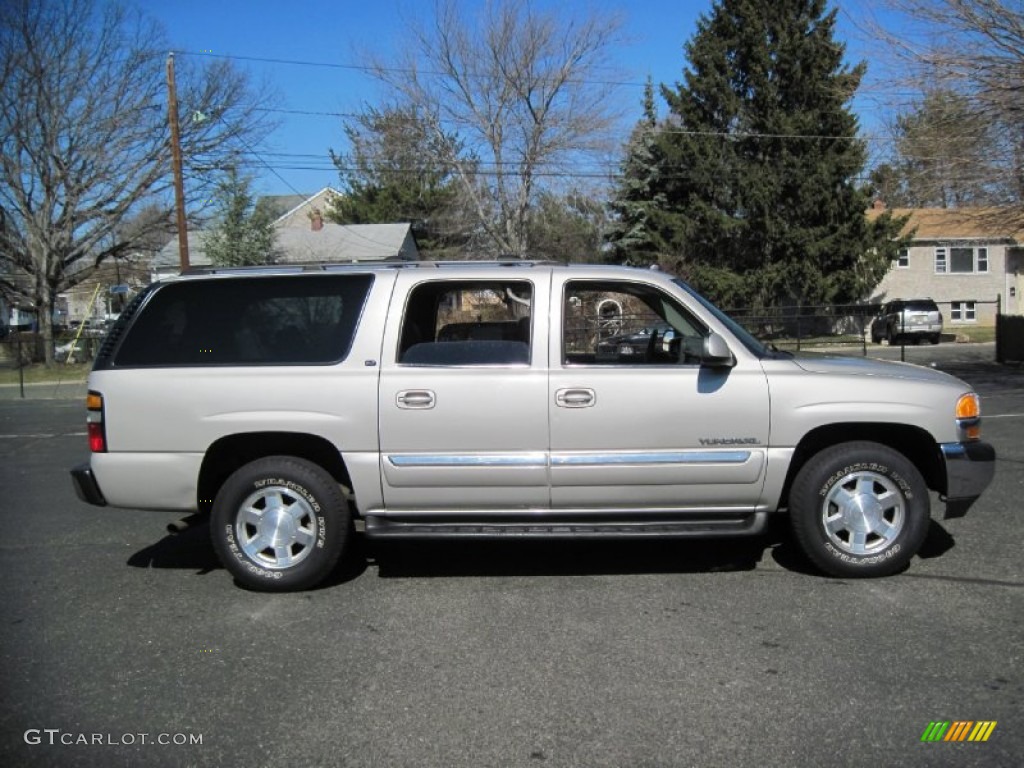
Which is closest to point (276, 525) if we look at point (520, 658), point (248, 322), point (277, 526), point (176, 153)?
point (277, 526)

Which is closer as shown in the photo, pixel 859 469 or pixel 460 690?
pixel 460 690

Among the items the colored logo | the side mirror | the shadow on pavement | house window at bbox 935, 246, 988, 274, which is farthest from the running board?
house window at bbox 935, 246, 988, 274

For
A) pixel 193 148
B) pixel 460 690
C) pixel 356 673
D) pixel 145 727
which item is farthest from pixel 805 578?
pixel 193 148

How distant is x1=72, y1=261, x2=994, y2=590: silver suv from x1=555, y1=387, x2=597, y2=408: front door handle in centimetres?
1

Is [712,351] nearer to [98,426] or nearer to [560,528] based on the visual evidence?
[560,528]

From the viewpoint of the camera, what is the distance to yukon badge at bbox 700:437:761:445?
16.1ft

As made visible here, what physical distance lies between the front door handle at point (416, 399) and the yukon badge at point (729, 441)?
5.08 feet

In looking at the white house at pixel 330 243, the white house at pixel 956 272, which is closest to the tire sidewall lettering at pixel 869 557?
the white house at pixel 330 243

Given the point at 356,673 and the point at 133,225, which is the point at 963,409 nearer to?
the point at 356,673

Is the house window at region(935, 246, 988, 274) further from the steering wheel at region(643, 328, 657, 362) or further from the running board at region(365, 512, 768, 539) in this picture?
the running board at region(365, 512, 768, 539)

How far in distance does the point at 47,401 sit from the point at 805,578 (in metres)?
18.9

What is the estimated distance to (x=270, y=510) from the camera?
503cm

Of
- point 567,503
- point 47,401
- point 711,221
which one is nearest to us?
point 567,503

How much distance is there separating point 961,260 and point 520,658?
130 feet
